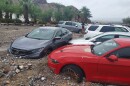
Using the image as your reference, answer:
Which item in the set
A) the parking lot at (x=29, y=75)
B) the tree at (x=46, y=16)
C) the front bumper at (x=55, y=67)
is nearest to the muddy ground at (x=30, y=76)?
the parking lot at (x=29, y=75)

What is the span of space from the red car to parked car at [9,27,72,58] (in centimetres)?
Answer: 280

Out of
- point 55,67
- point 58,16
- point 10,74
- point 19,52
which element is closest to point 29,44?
point 19,52

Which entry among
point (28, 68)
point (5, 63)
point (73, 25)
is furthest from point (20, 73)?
point (73, 25)

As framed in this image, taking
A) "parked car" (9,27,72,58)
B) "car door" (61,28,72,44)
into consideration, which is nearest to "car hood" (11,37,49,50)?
"parked car" (9,27,72,58)

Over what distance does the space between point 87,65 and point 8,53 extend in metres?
4.84

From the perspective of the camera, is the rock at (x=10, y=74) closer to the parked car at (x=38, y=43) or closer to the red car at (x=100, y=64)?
the red car at (x=100, y=64)

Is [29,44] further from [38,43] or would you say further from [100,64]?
[100,64]

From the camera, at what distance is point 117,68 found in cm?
782

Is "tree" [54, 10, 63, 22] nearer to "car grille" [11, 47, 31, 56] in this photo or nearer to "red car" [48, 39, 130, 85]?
"car grille" [11, 47, 31, 56]

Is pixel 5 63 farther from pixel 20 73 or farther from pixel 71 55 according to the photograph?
pixel 71 55

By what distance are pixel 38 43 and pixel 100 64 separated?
4.28 m

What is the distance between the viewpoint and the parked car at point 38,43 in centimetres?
A: 1109

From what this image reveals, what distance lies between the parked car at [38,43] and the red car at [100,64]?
9.18 feet

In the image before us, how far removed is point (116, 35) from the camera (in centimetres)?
1291
